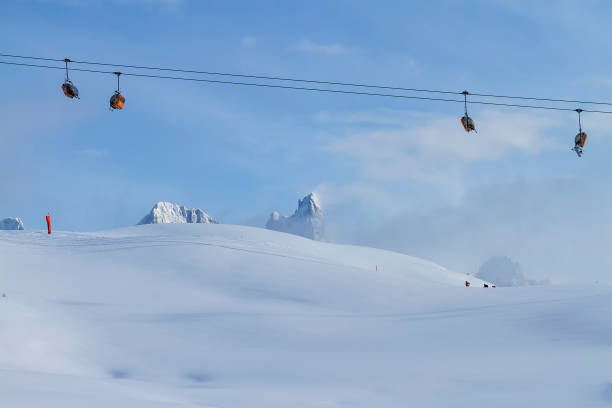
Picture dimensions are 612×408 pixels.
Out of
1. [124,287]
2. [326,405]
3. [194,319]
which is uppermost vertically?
[124,287]

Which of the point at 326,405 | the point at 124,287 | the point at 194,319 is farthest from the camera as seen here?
the point at 124,287

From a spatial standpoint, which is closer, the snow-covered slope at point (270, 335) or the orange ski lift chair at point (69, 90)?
the snow-covered slope at point (270, 335)

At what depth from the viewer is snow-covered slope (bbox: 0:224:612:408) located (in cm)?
1374

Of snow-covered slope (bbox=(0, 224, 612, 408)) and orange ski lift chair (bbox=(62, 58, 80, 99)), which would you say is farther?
orange ski lift chair (bbox=(62, 58, 80, 99))

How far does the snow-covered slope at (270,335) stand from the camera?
13742 mm

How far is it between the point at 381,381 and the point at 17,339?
988cm

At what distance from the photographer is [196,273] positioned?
2955 cm

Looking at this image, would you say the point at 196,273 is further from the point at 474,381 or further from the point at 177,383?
the point at 474,381

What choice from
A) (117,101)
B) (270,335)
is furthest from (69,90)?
(270,335)

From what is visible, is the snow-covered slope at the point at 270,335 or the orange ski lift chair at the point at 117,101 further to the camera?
the orange ski lift chair at the point at 117,101

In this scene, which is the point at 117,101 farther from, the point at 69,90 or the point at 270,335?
the point at 270,335

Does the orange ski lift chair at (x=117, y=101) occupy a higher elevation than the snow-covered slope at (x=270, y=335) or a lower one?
higher

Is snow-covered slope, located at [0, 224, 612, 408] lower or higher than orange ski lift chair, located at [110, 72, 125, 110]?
lower

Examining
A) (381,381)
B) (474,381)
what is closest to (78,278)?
(381,381)
